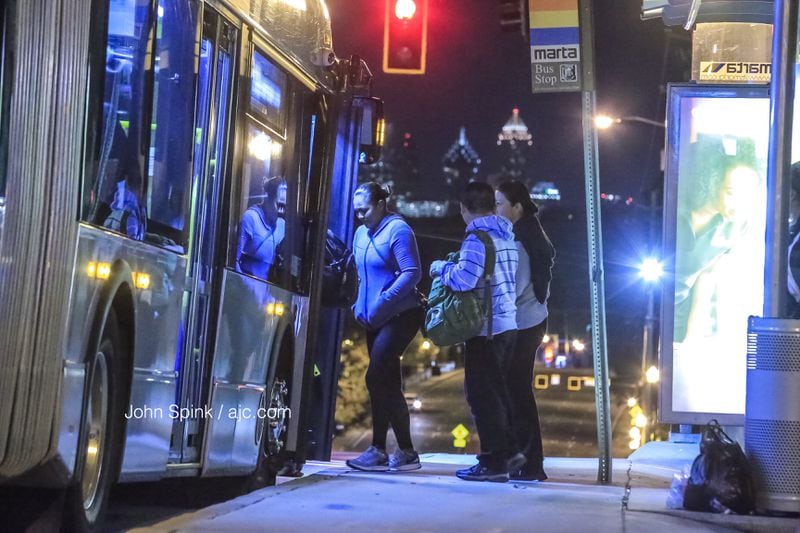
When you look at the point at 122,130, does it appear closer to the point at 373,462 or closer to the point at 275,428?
the point at 275,428

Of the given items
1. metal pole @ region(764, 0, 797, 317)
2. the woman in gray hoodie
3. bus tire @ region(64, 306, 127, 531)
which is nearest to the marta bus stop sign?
the woman in gray hoodie

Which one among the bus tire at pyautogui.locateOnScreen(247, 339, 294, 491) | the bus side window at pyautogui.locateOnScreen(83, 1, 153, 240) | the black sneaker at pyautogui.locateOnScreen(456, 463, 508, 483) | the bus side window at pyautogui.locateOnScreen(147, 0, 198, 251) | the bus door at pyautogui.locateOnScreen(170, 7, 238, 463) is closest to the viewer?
the bus side window at pyautogui.locateOnScreen(83, 1, 153, 240)

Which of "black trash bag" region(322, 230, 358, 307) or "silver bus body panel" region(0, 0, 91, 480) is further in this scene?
"black trash bag" region(322, 230, 358, 307)

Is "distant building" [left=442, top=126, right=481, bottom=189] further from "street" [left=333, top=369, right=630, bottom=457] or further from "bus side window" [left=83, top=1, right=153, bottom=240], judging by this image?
"bus side window" [left=83, top=1, right=153, bottom=240]

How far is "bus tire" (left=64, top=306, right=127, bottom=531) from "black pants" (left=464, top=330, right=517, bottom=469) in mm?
3463

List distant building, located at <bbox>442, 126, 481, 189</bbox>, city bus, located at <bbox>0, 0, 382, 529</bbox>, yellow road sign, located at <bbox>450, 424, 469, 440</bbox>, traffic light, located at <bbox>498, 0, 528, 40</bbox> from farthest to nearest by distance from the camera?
distant building, located at <bbox>442, 126, 481, 189</bbox>, yellow road sign, located at <bbox>450, 424, 469, 440</bbox>, traffic light, located at <bbox>498, 0, 528, 40</bbox>, city bus, located at <bbox>0, 0, 382, 529</bbox>

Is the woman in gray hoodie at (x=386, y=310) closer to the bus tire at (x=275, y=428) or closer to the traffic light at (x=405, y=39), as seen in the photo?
the bus tire at (x=275, y=428)

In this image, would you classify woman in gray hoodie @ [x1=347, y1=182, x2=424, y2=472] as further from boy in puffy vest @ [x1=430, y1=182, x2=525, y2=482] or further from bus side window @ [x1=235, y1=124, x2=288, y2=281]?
bus side window @ [x1=235, y1=124, x2=288, y2=281]

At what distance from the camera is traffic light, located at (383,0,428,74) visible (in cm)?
1405

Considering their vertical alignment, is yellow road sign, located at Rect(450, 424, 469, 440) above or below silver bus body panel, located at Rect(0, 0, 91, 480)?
below

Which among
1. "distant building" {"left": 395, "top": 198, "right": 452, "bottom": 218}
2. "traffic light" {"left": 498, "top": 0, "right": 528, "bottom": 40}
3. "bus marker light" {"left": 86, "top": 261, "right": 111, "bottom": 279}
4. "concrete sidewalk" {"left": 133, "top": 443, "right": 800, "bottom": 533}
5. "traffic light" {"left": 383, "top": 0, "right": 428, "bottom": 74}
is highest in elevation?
"distant building" {"left": 395, "top": 198, "right": 452, "bottom": 218}

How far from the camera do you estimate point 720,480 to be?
7.04 m

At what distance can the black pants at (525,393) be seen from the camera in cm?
961

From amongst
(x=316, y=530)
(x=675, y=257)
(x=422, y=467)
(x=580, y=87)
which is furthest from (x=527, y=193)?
(x=316, y=530)
